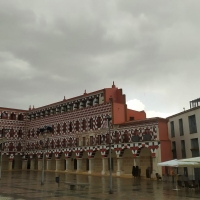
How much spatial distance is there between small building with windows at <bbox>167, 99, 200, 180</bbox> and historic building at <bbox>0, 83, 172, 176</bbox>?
5.10ft

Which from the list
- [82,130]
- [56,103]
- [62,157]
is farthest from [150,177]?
[56,103]

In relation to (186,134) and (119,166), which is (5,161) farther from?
(186,134)

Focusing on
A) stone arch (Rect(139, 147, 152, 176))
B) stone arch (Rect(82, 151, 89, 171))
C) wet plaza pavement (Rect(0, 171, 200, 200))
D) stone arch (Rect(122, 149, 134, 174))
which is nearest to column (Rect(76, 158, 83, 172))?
stone arch (Rect(82, 151, 89, 171))

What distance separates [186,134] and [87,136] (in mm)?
15517

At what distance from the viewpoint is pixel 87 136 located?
40312mm

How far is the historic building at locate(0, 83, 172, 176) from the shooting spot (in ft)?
104

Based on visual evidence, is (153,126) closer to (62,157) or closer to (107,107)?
(107,107)

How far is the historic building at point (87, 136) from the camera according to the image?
3156 centimetres

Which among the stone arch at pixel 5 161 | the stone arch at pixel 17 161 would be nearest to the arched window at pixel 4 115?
the stone arch at pixel 5 161

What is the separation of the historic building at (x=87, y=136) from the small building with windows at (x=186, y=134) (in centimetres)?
155

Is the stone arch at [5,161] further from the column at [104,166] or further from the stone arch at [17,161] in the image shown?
the column at [104,166]

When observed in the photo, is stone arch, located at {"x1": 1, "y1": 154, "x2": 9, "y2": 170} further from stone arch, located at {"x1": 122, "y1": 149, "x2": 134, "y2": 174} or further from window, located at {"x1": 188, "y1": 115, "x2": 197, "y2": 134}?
window, located at {"x1": 188, "y1": 115, "x2": 197, "y2": 134}

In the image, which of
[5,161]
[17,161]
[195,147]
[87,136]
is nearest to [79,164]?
[87,136]

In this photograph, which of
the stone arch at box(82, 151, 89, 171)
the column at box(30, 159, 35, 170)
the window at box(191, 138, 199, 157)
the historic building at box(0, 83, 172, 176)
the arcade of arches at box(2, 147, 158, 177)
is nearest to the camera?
the window at box(191, 138, 199, 157)
